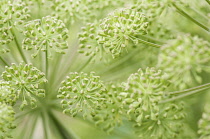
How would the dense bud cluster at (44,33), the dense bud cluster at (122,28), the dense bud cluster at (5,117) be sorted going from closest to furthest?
the dense bud cluster at (5,117)
the dense bud cluster at (122,28)
the dense bud cluster at (44,33)

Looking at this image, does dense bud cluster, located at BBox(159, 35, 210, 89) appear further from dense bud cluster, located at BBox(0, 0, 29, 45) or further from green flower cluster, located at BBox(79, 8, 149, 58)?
dense bud cluster, located at BBox(0, 0, 29, 45)

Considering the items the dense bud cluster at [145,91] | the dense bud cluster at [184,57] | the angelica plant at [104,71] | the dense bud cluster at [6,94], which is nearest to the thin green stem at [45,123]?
the angelica plant at [104,71]

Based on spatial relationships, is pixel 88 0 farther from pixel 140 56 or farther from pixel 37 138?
pixel 37 138

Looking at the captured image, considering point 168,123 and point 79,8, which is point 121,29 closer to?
point 79,8

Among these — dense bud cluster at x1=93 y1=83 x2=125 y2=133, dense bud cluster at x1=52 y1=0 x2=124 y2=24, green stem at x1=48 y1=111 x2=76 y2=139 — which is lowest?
green stem at x1=48 y1=111 x2=76 y2=139

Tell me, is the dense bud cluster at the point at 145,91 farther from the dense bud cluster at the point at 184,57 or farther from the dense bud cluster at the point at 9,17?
the dense bud cluster at the point at 9,17

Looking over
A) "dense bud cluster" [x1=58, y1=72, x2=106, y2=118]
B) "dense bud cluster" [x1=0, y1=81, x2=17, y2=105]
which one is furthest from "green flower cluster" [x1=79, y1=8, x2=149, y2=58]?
"dense bud cluster" [x1=0, y1=81, x2=17, y2=105]

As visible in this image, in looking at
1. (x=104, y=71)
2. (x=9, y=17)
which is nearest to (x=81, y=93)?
(x=104, y=71)
